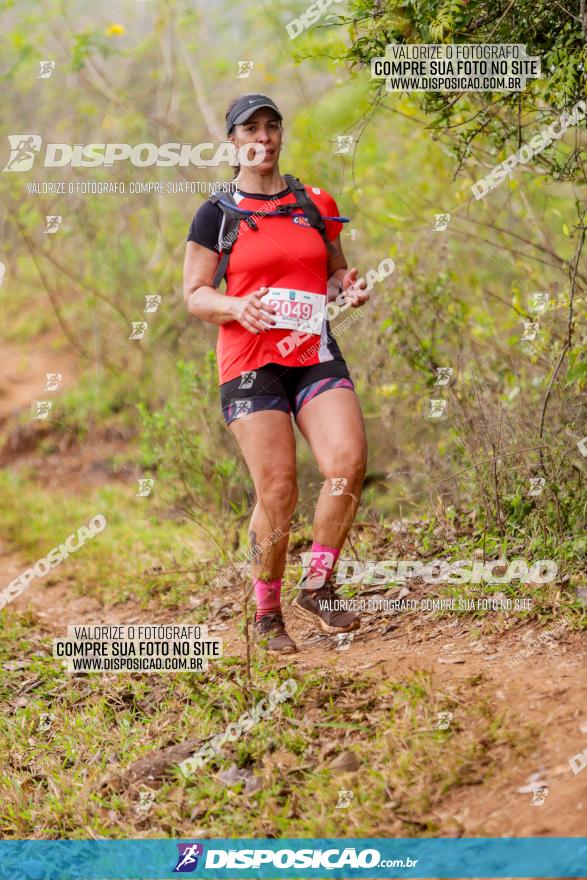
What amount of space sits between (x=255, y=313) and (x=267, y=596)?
132 centimetres

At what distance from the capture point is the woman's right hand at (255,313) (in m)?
4.32

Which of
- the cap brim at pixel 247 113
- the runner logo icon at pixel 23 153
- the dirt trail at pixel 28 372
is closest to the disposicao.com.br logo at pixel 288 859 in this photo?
the cap brim at pixel 247 113

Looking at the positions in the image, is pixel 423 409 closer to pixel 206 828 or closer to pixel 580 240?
pixel 580 240

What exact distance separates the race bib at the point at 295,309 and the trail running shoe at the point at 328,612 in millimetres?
1207

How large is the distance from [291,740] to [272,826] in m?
0.41

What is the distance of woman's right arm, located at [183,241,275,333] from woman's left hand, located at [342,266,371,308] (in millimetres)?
410

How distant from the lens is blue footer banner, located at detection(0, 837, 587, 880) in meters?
3.19

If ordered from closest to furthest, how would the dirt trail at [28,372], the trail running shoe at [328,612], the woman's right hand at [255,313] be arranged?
the woman's right hand at [255,313] → the trail running shoe at [328,612] → the dirt trail at [28,372]

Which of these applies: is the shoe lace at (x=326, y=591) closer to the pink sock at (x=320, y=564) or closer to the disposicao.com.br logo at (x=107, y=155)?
the pink sock at (x=320, y=564)

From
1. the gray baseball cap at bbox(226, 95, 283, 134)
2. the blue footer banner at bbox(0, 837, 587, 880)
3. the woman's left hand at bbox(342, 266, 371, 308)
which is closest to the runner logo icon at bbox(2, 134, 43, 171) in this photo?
the gray baseball cap at bbox(226, 95, 283, 134)

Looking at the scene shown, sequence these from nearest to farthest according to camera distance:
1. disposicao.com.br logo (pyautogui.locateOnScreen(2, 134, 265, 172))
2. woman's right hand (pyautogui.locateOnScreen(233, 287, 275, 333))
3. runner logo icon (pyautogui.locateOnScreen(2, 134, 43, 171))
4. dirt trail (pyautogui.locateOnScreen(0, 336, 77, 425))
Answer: woman's right hand (pyautogui.locateOnScreen(233, 287, 275, 333)) < disposicao.com.br logo (pyautogui.locateOnScreen(2, 134, 265, 172)) < runner logo icon (pyautogui.locateOnScreen(2, 134, 43, 171)) < dirt trail (pyautogui.locateOnScreen(0, 336, 77, 425))

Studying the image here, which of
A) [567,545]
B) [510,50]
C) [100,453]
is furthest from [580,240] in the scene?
[100,453]

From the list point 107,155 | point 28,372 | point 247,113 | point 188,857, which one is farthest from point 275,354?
point 28,372

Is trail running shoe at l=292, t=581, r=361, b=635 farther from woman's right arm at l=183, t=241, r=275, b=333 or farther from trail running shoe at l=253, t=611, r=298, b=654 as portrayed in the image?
woman's right arm at l=183, t=241, r=275, b=333
